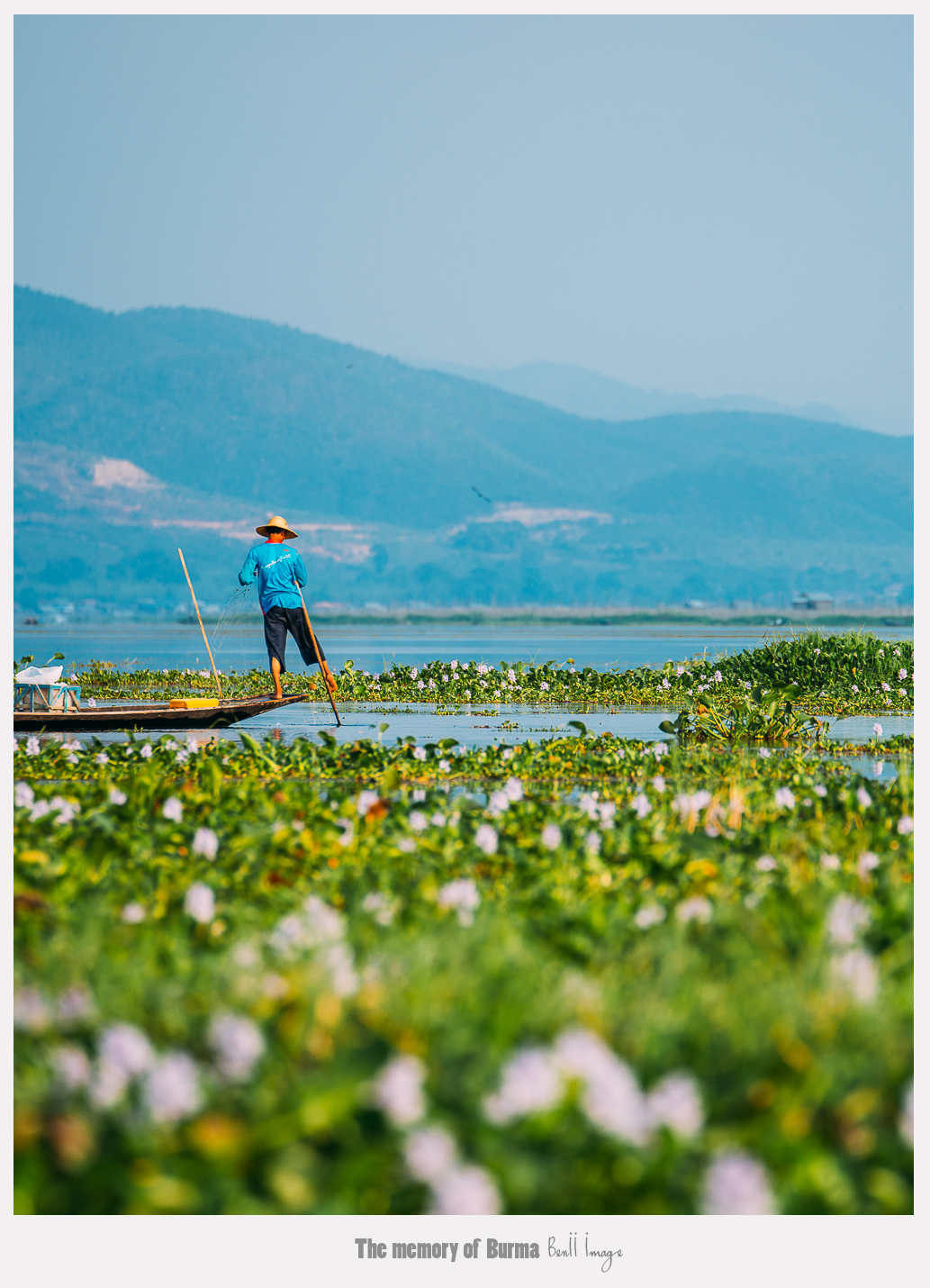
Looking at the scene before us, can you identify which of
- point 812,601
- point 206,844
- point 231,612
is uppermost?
point 812,601

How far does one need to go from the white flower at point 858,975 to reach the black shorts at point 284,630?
408 inches

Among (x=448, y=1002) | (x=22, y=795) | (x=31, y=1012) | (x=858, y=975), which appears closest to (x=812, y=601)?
(x=22, y=795)

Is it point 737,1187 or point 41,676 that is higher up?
point 41,676

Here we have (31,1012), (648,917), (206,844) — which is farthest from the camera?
(206,844)

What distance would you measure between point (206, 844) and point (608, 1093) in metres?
2.94

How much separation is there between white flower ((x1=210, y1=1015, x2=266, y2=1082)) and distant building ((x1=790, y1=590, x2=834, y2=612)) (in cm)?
11201

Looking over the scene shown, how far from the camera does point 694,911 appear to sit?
14.1 feet

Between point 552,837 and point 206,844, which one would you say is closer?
point 206,844

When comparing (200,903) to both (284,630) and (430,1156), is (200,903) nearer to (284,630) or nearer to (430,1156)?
(430,1156)

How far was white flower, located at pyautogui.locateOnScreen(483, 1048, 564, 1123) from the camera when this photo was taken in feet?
8.51

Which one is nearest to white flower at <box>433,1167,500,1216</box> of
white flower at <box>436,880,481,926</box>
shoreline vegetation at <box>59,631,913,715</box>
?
white flower at <box>436,880,481,926</box>
